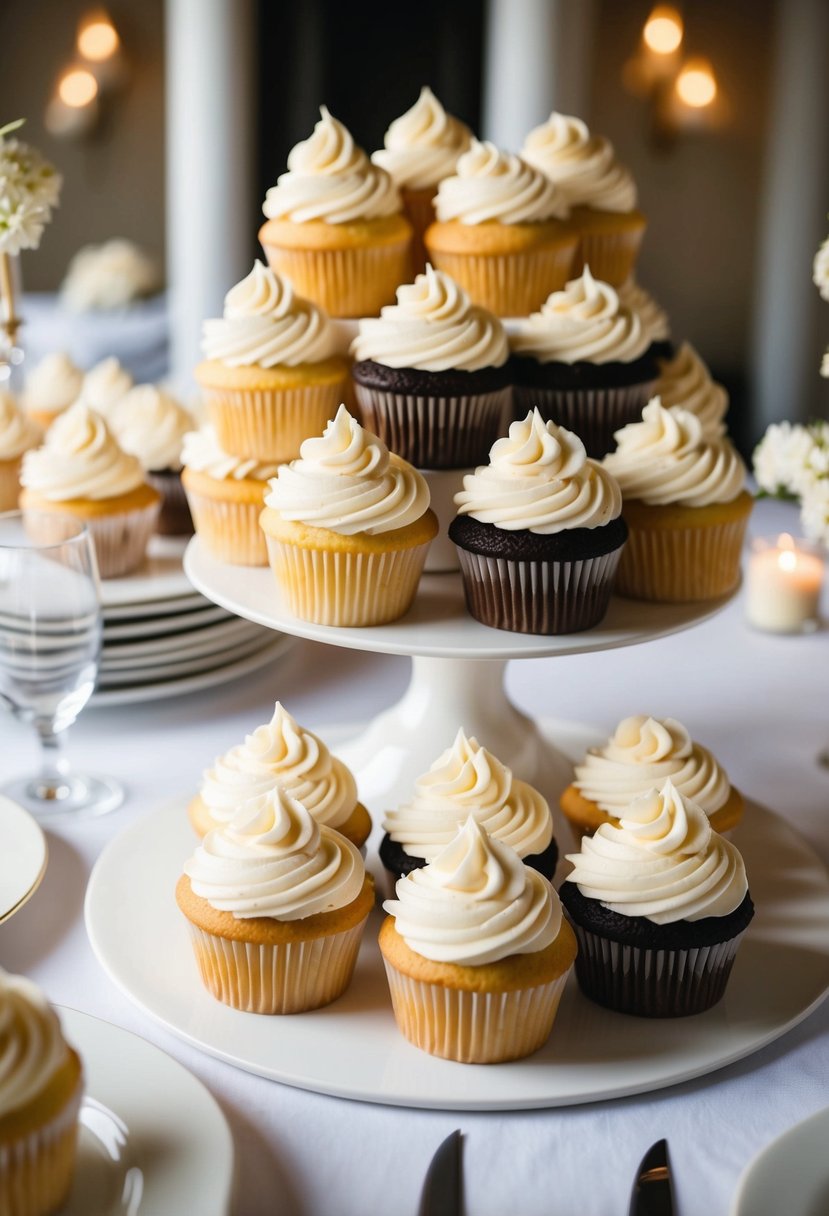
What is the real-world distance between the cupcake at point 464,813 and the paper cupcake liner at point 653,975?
0.46 ft

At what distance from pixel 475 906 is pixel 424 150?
1208mm

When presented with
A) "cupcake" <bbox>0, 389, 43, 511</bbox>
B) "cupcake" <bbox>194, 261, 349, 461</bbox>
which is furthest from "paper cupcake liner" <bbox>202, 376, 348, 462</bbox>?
"cupcake" <bbox>0, 389, 43, 511</bbox>

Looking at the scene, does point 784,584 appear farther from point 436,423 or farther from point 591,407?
point 436,423

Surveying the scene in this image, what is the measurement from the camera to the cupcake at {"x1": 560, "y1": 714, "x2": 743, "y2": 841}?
181cm

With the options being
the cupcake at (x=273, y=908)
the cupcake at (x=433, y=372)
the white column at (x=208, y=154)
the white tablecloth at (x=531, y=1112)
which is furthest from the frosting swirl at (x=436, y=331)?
the white column at (x=208, y=154)

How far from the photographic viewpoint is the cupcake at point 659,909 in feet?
5.09

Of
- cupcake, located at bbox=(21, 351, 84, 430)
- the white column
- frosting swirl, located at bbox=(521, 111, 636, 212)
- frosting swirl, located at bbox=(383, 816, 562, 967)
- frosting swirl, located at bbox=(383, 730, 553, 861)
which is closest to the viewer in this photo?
frosting swirl, located at bbox=(383, 816, 562, 967)

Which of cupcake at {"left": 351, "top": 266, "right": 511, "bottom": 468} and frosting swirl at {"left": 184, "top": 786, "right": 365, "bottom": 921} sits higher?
cupcake at {"left": 351, "top": 266, "right": 511, "bottom": 468}

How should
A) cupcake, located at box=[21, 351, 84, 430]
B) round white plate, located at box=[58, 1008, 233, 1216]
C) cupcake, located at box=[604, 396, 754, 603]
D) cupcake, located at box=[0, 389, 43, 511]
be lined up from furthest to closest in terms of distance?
cupcake, located at box=[21, 351, 84, 430], cupcake, located at box=[0, 389, 43, 511], cupcake, located at box=[604, 396, 754, 603], round white plate, located at box=[58, 1008, 233, 1216]

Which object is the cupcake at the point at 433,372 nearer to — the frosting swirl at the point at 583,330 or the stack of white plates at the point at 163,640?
the frosting swirl at the point at 583,330

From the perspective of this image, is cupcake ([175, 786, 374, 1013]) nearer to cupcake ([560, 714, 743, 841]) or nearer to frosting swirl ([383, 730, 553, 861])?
frosting swirl ([383, 730, 553, 861])

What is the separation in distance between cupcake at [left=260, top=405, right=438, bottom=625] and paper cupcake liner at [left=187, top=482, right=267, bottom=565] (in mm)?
153

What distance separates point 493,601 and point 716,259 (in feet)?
15.4

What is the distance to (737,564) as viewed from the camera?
6.70ft
